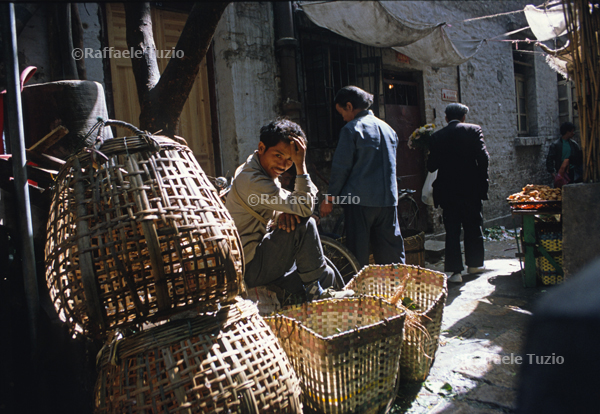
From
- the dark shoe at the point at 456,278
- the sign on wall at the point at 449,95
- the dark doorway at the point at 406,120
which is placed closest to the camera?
the dark shoe at the point at 456,278

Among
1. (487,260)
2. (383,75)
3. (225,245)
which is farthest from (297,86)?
(225,245)

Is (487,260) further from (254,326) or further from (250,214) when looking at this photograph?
(254,326)

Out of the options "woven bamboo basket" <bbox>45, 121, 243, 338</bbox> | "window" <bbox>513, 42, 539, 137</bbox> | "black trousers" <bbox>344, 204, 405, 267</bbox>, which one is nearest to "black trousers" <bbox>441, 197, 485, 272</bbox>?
"black trousers" <bbox>344, 204, 405, 267</bbox>

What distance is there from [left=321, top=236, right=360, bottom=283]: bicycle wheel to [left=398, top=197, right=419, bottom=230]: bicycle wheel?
282cm

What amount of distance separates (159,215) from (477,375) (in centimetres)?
222

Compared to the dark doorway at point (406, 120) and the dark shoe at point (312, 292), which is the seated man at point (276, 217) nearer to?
the dark shoe at point (312, 292)

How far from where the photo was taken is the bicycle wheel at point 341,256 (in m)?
3.73

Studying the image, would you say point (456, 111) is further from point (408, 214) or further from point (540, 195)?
point (408, 214)

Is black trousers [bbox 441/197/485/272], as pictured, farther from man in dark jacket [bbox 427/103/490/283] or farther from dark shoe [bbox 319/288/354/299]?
dark shoe [bbox 319/288/354/299]

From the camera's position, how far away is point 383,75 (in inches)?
267

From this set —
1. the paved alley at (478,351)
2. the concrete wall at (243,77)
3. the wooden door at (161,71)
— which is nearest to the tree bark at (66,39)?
the wooden door at (161,71)

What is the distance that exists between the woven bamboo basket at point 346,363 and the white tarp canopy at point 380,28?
13.5ft

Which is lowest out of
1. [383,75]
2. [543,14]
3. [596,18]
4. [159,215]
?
[159,215]

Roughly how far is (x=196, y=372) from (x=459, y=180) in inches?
160
